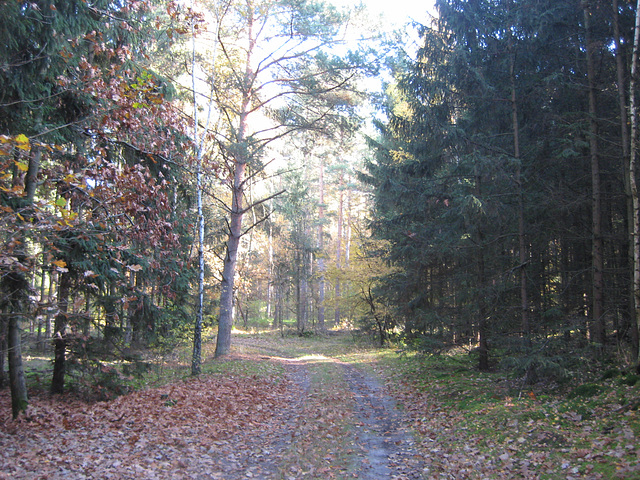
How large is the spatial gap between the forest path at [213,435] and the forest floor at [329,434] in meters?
0.03

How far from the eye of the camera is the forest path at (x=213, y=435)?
5.63 m

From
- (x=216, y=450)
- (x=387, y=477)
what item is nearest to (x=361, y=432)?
(x=387, y=477)

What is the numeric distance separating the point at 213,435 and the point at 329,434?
2.11 meters

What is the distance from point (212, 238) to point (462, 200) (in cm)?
1276

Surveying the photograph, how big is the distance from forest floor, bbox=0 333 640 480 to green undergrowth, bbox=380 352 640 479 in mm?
21

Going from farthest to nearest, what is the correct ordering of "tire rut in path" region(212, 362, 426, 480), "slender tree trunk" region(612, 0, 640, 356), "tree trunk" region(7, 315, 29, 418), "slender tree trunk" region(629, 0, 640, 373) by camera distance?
1. "slender tree trunk" region(612, 0, 640, 356)
2. "tree trunk" region(7, 315, 29, 418)
3. "slender tree trunk" region(629, 0, 640, 373)
4. "tire rut in path" region(212, 362, 426, 480)

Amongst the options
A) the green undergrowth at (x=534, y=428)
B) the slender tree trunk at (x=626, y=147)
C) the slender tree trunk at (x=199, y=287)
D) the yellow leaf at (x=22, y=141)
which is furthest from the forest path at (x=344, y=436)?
the yellow leaf at (x=22, y=141)

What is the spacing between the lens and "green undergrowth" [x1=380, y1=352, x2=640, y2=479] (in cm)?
511

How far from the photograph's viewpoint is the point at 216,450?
257 inches

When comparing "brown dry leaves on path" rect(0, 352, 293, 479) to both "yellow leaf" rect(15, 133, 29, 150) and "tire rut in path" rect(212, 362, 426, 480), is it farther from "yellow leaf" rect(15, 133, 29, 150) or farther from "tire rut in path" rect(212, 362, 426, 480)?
"yellow leaf" rect(15, 133, 29, 150)

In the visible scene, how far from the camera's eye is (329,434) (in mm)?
7348

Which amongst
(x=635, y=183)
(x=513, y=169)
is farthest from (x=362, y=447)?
(x=513, y=169)

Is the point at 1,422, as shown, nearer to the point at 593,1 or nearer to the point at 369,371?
the point at 369,371

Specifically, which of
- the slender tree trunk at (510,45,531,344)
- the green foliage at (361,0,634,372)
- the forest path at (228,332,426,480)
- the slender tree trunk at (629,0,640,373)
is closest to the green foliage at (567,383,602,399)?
the green foliage at (361,0,634,372)
